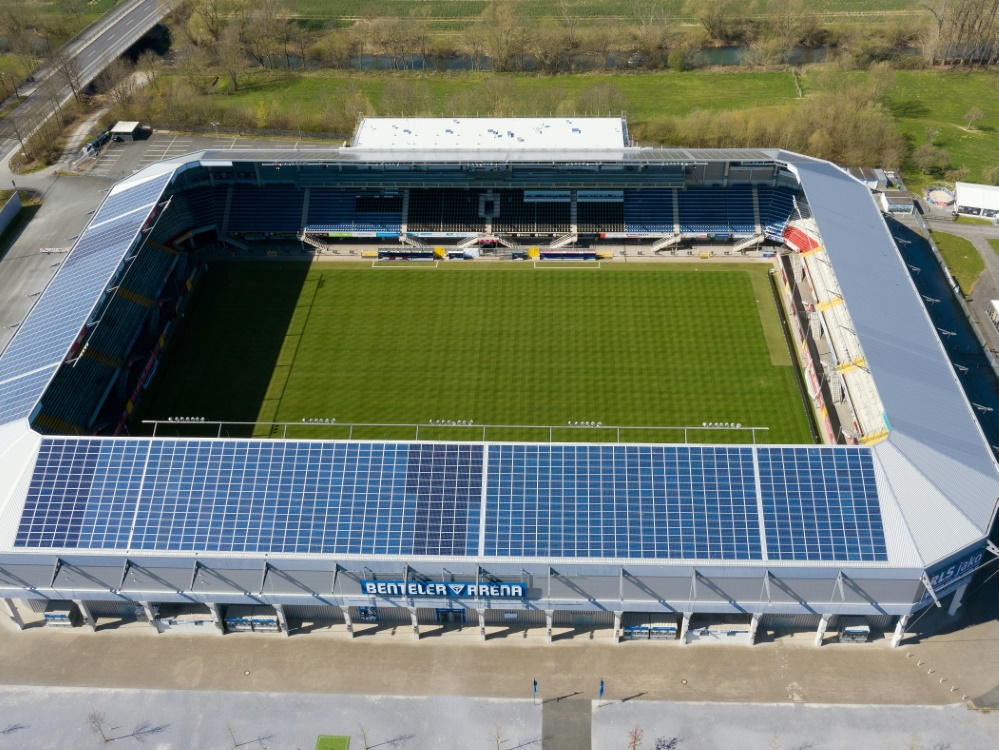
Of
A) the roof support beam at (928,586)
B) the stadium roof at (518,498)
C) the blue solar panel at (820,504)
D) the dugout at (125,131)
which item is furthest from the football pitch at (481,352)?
the dugout at (125,131)

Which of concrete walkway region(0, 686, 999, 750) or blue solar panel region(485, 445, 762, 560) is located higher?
blue solar panel region(485, 445, 762, 560)

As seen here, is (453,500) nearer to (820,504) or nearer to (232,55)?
(820,504)

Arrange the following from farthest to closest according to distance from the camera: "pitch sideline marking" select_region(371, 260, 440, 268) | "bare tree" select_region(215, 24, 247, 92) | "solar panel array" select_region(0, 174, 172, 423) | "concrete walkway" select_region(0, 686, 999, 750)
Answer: "bare tree" select_region(215, 24, 247, 92) < "pitch sideline marking" select_region(371, 260, 440, 268) < "solar panel array" select_region(0, 174, 172, 423) < "concrete walkway" select_region(0, 686, 999, 750)

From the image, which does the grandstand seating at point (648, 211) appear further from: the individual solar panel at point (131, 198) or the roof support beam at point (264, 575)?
the roof support beam at point (264, 575)

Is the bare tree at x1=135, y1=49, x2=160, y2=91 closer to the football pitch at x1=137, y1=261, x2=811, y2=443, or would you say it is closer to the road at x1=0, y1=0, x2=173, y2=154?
the road at x1=0, y1=0, x2=173, y2=154

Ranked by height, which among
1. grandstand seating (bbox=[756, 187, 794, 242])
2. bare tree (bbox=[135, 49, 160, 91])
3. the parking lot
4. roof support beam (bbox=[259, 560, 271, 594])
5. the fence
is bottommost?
roof support beam (bbox=[259, 560, 271, 594])

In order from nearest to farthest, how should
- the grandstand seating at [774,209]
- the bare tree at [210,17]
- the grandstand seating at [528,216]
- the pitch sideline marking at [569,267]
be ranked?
1. the grandstand seating at [774,209]
2. the pitch sideline marking at [569,267]
3. the grandstand seating at [528,216]
4. the bare tree at [210,17]

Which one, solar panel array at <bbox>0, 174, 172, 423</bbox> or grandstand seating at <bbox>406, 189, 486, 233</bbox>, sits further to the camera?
grandstand seating at <bbox>406, 189, 486, 233</bbox>

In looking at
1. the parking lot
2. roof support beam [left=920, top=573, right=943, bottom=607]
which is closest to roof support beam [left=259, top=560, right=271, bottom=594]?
roof support beam [left=920, top=573, right=943, bottom=607]
